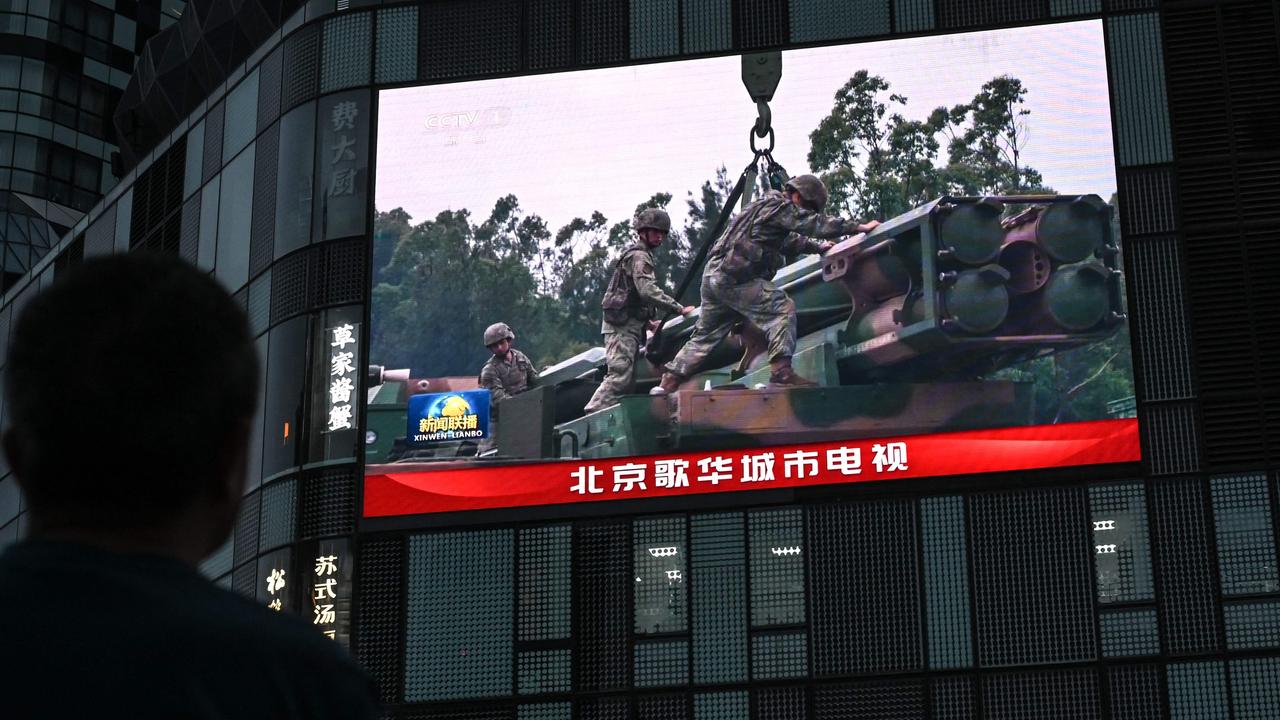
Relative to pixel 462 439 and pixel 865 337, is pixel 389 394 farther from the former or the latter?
pixel 865 337

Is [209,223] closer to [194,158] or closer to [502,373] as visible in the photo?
[194,158]

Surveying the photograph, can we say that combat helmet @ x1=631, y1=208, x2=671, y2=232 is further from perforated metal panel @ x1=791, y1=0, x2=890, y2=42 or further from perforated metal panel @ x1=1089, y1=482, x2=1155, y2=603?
perforated metal panel @ x1=1089, y1=482, x2=1155, y2=603

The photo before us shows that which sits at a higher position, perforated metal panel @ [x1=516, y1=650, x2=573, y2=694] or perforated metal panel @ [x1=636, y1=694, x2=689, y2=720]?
perforated metal panel @ [x1=516, y1=650, x2=573, y2=694]

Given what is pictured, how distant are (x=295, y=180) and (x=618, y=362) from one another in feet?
17.4

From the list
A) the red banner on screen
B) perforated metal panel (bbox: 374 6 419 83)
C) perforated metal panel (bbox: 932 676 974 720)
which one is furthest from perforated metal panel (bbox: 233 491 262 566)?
perforated metal panel (bbox: 932 676 974 720)

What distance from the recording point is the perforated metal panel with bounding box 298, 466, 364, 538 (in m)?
21.5

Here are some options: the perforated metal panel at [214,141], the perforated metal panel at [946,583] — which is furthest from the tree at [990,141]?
the perforated metal panel at [214,141]

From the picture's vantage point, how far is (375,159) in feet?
75.4

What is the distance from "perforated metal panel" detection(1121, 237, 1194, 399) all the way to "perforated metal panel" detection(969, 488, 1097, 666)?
5.53 ft

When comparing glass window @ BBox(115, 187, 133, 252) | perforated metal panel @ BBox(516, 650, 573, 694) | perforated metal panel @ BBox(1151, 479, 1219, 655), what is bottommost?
perforated metal panel @ BBox(516, 650, 573, 694)

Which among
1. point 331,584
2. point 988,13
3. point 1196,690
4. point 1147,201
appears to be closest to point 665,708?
point 331,584

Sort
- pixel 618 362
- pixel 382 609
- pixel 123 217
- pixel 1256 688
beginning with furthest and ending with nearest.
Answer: pixel 123 217, pixel 618 362, pixel 382 609, pixel 1256 688

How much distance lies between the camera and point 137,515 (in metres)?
1.72

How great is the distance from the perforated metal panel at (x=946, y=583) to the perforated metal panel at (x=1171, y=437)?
219 cm
